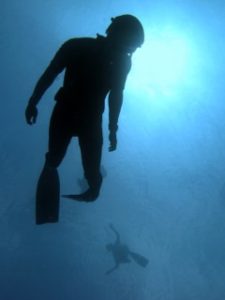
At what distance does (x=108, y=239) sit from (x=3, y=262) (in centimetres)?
882

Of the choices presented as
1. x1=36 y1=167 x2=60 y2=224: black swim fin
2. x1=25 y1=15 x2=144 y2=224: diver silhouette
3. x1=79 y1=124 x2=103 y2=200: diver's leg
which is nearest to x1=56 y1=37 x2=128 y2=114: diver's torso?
x1=25 y1=15 x2=144 y2=224: diver silhouette

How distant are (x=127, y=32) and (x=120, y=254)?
26.0m

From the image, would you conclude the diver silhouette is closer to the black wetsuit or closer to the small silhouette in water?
the black wetsuit

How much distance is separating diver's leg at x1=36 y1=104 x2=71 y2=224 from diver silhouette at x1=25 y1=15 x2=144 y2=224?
10mm

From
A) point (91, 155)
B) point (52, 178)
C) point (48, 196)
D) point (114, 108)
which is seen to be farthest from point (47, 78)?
point (48, 196)

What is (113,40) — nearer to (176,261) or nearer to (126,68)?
(126,68)

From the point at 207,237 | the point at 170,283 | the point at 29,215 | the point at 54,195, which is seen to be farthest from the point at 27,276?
the point at 54,195

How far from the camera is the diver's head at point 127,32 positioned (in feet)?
12.0

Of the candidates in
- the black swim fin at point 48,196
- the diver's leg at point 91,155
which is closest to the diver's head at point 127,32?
the diver's leg at point 91,155

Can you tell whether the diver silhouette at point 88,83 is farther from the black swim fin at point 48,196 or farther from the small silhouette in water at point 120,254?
the small silhouette in water at point 120,254

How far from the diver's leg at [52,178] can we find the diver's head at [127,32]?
942 mm

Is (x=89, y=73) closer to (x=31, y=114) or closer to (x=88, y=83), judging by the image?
(x=88, y=83)

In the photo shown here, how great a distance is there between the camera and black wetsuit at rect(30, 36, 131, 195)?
3.80m

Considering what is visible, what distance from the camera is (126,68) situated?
3.85 meters
